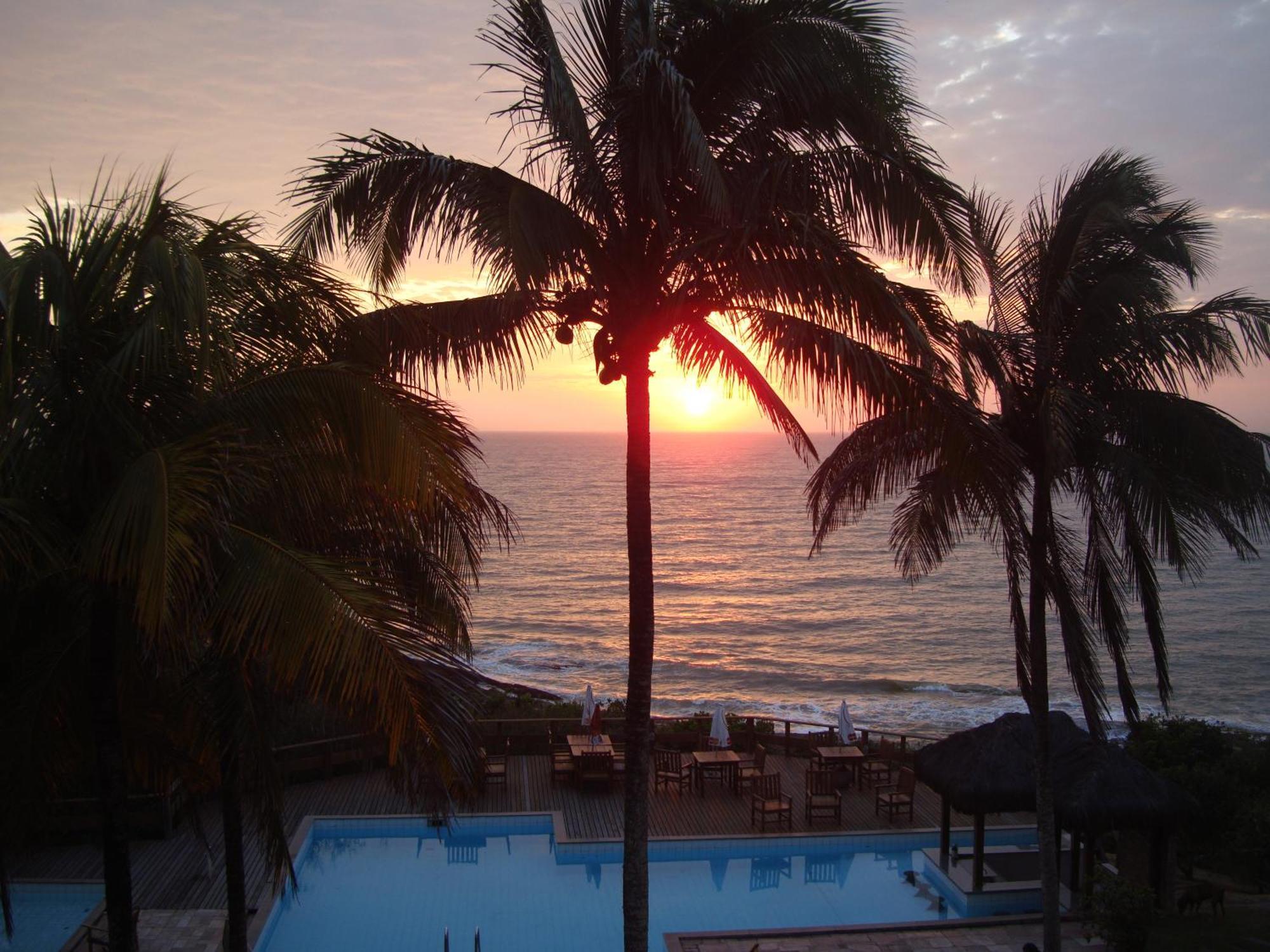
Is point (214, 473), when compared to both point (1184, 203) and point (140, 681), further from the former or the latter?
point (1184, 203)

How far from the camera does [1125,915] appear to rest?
30.4 ft

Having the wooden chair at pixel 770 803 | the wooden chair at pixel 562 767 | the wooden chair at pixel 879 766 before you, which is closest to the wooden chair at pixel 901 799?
the wooden chair at pixel 879 766

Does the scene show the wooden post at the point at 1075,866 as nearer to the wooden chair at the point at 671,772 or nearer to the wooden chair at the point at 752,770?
the wooden chair at the point at 752,770

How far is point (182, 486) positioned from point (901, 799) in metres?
13.4

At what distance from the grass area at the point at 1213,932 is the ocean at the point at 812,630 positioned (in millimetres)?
19455

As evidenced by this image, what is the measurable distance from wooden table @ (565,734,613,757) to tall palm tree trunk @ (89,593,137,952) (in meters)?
10.7

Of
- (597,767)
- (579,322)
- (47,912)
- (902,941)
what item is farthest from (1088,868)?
(47,912)

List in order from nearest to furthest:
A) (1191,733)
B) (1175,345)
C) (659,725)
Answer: (1175,345), (1191,733), (659,725)

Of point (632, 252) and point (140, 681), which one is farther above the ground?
point (632, 252)

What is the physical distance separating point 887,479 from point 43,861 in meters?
11.9

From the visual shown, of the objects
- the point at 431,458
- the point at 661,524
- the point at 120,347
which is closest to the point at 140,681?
the point at 120,347

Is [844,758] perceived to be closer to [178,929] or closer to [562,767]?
[562,767]

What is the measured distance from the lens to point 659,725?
1817cm

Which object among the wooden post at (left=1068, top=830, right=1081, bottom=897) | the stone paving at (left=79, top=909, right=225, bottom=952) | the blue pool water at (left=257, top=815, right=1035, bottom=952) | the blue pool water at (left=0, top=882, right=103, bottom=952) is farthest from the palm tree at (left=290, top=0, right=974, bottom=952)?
the blue pool water at (left=0, top=882, right=103, bottom=952)
